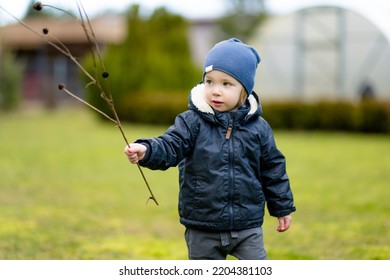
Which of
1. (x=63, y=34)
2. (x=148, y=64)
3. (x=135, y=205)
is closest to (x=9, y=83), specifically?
(x=148, y=64)

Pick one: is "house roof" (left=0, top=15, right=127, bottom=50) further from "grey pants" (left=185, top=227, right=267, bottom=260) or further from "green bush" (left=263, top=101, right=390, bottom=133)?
"grey pants" (left=185, top=227, right=267, bottom=260)

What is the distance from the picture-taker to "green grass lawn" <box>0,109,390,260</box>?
546 centimetres

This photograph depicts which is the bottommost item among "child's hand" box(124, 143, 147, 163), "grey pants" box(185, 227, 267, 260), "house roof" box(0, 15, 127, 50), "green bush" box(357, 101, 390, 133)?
"green bush" box(357, 101, 390, 133)

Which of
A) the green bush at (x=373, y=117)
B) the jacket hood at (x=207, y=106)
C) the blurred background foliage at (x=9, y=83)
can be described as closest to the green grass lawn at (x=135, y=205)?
the jacket hood at (x=207, y=106)

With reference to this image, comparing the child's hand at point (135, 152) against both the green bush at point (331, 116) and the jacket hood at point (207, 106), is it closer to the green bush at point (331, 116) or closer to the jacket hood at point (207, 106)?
the jacket hood at point (207, 106)

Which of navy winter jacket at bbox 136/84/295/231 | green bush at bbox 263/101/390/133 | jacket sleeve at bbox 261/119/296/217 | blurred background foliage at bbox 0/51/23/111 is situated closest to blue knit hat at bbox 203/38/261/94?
navy winter jacket at bbox 136/84/295/231

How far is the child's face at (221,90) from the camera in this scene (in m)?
3.30

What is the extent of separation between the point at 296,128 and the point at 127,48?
6.65m

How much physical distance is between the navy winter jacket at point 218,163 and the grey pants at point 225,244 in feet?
0.12

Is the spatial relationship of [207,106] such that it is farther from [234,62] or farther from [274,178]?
[274,178]

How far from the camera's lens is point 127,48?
2258cm

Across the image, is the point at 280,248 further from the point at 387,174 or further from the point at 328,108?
the point at 328,108

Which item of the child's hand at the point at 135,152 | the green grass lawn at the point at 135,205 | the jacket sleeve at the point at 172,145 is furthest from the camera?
the green grass lawn at the point at 135,205

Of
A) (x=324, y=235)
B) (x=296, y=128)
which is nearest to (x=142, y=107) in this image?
(x=296, y=128)
